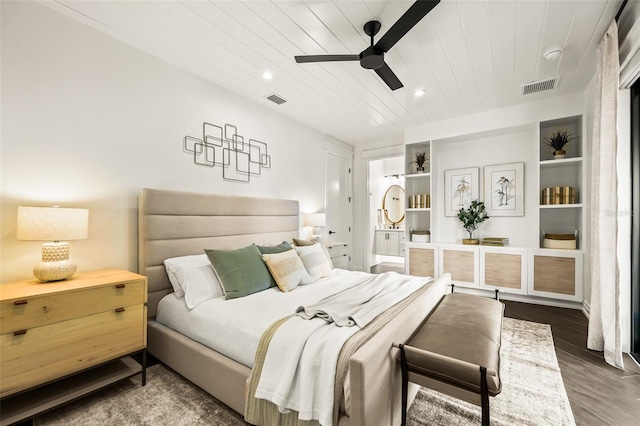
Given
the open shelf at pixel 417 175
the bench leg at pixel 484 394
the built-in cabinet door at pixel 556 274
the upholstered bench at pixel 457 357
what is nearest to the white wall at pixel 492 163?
the open shelf at pixel 417 175

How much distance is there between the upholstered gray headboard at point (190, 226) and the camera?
2.40 metres

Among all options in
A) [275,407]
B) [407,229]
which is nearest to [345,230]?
[407,229]

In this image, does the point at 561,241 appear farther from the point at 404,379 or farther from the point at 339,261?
the point at 404,379

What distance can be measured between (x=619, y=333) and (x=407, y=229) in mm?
3018

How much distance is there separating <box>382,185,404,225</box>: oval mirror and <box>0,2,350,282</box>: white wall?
17.6ft

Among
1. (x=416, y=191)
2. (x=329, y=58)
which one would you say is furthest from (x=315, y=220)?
(x=329, y=58)

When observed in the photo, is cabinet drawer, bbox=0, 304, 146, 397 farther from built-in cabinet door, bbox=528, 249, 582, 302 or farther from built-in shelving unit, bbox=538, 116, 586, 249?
built-in shelving unit, bbox=538, 116, 586, 249

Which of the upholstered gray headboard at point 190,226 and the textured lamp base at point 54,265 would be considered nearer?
the textured lamp base at point 54,265

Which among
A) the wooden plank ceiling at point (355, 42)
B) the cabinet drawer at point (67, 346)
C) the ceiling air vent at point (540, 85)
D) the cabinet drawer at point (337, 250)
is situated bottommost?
the cabinet drawer at point (67, 346)

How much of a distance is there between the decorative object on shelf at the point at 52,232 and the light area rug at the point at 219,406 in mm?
888

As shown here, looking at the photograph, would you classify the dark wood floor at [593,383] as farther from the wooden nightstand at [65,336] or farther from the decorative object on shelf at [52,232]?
the decorative object on shelf at [52,232]

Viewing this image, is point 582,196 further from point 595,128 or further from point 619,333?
point 619,333

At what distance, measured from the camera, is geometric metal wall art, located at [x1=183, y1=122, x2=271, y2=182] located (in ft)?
9.89

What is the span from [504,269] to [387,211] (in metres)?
3.82
